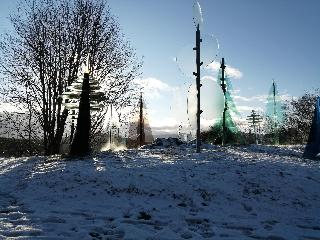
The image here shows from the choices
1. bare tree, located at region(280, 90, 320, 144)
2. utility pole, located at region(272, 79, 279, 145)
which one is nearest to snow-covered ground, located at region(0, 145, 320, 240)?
utility pole, located at region(272, 79, 279, 145)

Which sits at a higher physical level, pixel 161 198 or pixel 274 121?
pixel 274 121

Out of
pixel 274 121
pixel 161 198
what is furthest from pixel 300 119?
pixel 161 198

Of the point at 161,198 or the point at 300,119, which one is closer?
the point at 161,198

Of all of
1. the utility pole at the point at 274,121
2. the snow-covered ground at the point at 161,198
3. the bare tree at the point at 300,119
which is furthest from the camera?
the bare tree at the point at 300,119

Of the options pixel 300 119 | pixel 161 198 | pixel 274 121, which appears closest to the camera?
pixel 161 198

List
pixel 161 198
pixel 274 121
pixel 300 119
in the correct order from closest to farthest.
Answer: pixel 161 198 < pixel 274 121 < pixel 300 119

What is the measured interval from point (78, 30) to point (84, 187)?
53.1 feet

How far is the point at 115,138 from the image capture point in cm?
4862

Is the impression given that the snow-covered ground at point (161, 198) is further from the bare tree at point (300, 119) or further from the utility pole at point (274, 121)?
the bare tree at point (300, 119)

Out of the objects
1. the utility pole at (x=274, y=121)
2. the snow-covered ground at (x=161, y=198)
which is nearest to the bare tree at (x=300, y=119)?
the utility pole at (x=274, y=121)

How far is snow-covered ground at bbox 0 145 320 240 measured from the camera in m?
7.98

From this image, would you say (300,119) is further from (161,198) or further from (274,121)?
(161,198)

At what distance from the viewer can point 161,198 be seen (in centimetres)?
1027

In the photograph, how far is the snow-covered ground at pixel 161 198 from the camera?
7.98 m
